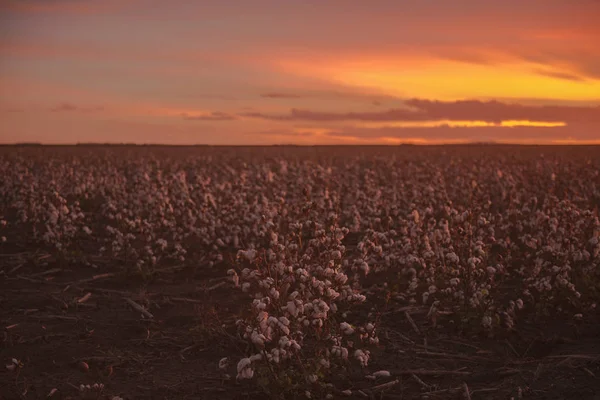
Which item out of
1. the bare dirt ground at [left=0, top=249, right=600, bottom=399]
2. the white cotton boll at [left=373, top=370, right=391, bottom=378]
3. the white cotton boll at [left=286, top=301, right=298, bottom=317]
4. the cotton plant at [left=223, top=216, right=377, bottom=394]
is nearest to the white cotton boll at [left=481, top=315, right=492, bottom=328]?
the bare dirt ground at [left=0, top=249, right=600, bottom=399]

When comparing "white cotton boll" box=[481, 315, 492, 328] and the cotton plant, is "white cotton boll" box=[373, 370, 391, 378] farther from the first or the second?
"white cotton boll" box=[481, 315, 492, 328]

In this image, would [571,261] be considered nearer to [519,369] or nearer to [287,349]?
[519,369]

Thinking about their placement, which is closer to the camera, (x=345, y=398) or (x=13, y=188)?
(x=345, y=398)

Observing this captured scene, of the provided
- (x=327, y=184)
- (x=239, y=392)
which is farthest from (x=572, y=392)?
(x=327, y=184)

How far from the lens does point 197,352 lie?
8750 mm

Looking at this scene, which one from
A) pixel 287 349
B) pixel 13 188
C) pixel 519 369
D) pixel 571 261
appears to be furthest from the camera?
pixel 13 188

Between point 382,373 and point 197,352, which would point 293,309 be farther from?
point 197,352

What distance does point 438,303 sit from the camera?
9562mm

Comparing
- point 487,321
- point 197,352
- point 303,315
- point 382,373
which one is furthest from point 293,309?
point 487,321

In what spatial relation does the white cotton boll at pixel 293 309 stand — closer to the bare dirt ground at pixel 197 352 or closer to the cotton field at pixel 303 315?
the cotton field at pixel 303 315

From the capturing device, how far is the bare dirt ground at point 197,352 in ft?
24.5

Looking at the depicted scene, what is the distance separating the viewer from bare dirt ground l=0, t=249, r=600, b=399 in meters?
7.45

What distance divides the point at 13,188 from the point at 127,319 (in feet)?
44.2

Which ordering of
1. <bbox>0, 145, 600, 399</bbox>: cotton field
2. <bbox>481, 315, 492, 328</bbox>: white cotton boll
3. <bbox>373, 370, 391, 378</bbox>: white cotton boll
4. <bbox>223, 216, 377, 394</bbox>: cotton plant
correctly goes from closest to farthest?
<bbox>223, 216, 377, 394</bbox>: cotton plant, <bbox>373, 370, 391, 378</bbox>: white cotton boll, <bbox>0, 145, 600, 399</bbox>: cotton field, <bbox>481, 315, 492, 328</bbox>: white cotton boll
